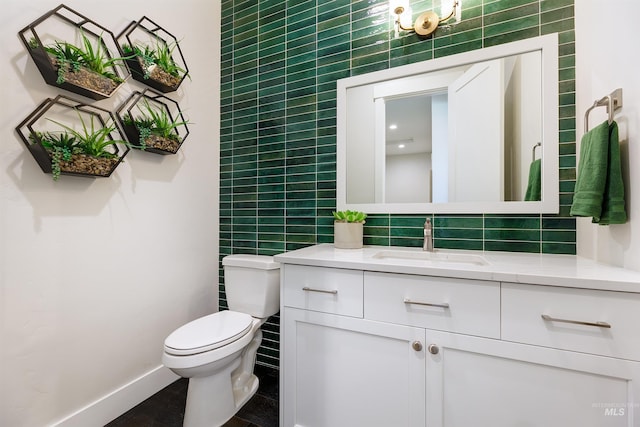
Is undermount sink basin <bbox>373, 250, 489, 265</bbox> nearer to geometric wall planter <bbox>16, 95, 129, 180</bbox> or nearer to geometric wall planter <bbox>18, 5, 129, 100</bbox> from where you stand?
geometric wall planter <bbox>16, 95, 129, 180</bbox>

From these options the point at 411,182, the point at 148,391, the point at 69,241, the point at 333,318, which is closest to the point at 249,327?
the point at 333,318

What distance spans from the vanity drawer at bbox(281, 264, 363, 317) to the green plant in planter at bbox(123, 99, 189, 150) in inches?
42.3

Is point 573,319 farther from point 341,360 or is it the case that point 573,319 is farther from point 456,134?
point 456,134

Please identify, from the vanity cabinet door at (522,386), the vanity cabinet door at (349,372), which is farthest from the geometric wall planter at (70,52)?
the vanity cabinet door at (522,386)

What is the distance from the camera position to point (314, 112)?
71.1 inches

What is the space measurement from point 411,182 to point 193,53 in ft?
5.71

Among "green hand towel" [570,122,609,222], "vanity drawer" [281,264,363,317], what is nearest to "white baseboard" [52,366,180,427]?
"vanity drawer" [281,264,363,317]

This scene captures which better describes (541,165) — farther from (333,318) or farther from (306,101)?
(306,101)

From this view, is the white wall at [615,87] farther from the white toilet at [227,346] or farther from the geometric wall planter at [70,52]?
the geometric wall planter at [70,52]

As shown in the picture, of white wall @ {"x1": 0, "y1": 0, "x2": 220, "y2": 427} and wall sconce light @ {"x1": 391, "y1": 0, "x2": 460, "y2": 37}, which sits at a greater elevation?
wall sconce light @ {"x1": 391, "y1": 0, "x2": 460, "y2": 37}

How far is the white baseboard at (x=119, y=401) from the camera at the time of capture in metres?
1.32

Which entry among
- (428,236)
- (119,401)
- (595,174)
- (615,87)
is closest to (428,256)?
(428,236)

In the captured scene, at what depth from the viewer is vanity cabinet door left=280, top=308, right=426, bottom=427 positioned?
1.05m

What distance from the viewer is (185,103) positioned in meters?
1.88
